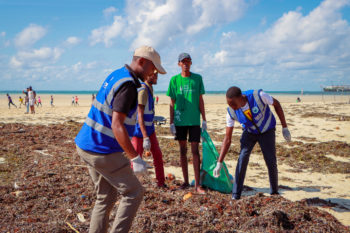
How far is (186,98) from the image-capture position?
4691 mm

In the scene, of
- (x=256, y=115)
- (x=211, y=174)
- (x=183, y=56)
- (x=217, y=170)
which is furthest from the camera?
(x=211, y=174)

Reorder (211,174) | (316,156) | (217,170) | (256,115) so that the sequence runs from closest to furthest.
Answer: (256,115) → (217,170) → (211,174) → (316,156)

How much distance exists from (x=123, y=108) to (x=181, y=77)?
2597 millimetres

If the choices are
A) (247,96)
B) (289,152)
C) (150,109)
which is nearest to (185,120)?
(150,109)

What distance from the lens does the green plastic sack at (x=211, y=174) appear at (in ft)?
15.5

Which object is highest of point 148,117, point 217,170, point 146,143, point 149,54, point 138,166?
point 149,54

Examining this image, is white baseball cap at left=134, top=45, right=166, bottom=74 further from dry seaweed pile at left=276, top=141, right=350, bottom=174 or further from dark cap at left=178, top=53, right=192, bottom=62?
dry seaweed pile at left=276, top=141, right=350, bottom=174

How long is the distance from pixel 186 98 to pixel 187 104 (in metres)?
0.10

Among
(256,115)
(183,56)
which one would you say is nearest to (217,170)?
(256,115)

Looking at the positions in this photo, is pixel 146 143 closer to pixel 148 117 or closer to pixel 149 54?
pixel 148 117

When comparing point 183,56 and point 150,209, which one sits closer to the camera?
point 150,209

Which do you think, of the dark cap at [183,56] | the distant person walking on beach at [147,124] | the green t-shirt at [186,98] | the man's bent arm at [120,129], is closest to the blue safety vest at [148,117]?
the distant person walking on beach at [147,124]

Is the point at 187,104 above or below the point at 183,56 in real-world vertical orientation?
below

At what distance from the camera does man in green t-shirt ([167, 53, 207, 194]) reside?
15.2 feet
